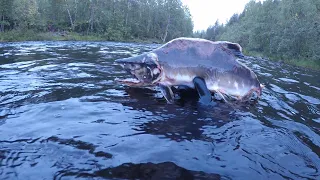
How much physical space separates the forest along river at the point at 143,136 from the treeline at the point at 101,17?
41658 millimetres

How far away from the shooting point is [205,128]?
16.1ft

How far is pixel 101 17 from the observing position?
6956 cm

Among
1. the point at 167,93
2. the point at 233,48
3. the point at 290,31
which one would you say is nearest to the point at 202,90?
the point at 167,93

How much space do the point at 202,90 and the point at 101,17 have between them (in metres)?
68.3

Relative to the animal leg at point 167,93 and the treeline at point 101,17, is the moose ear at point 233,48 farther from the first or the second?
the treeline at point 101,17

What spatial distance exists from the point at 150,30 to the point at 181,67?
8139 cm

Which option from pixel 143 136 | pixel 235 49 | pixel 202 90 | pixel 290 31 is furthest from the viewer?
pixel 290 31

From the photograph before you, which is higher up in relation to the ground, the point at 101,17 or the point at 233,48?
the point at 101,17

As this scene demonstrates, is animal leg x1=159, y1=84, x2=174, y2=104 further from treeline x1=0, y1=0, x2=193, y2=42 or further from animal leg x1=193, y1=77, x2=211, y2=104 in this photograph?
treeline x1=0, y1=0, x2=193, y2=42

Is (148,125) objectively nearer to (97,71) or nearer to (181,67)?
(181,67)

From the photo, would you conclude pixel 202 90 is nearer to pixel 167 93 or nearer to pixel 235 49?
pixel 167 93

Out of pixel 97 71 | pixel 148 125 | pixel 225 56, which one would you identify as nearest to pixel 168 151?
pixel 148 125

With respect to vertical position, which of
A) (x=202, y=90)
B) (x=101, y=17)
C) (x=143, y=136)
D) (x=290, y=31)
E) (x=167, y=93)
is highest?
(x=101, y=17)

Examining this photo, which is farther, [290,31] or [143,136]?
[290,31]
